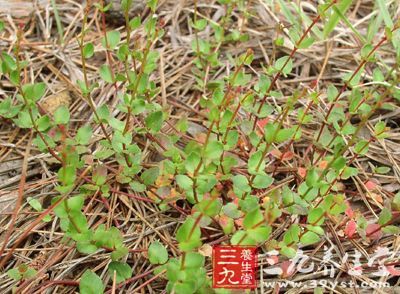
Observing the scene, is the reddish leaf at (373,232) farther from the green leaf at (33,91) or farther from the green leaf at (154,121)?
the green leaf at (33,91)

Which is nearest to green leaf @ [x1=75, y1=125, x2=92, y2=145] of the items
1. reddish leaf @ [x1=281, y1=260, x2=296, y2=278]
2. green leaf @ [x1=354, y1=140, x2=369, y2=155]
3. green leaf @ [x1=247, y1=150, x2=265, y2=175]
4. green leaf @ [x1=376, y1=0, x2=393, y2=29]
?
green leaf @ [x1=247, y1=150, x2=265, y2=175]

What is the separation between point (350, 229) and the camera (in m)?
1.76

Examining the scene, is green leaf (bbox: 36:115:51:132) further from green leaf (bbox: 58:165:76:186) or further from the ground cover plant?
green leaf (bbox: 58:165:76:186)

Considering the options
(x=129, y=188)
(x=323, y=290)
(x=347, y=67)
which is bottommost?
(x=323, y=290)

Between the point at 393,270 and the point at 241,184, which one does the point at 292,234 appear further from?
the point at 393,270

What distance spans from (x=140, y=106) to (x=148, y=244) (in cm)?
48

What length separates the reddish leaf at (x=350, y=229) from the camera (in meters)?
1.76

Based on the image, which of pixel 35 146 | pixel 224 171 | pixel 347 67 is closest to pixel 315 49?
pixel 347 67

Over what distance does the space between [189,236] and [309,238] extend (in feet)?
1.52

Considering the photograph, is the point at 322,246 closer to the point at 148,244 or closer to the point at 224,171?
the point at 224,171

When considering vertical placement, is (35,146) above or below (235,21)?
below

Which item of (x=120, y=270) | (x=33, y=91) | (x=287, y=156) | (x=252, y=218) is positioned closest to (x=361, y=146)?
(x=287, y=156)

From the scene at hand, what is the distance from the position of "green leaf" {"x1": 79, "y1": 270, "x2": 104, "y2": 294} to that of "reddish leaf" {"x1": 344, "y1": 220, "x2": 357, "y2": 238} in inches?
32.9

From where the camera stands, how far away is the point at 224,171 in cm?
178
